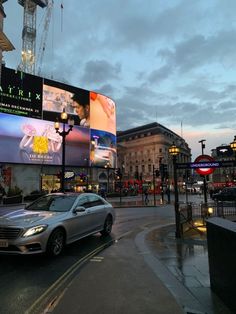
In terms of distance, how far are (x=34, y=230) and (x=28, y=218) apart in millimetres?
541

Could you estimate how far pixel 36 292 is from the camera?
18.7ft

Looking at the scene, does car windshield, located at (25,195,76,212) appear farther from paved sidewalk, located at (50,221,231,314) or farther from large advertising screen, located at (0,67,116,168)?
large advertising screen, located at (0,67,116,168)

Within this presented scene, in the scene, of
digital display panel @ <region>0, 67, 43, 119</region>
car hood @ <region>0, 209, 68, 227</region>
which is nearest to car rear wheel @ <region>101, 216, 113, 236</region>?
car hood @ <region>0, 209, 68, 227</region>

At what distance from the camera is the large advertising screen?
57.9m

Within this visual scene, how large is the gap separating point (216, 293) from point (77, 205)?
5217 mm

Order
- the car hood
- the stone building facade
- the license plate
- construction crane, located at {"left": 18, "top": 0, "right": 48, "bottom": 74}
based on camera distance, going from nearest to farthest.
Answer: the license plate
the car hood
construction crane, located at {"left": 18, "top": 0, "right": 48, "bottom": 74}
the stone building facade

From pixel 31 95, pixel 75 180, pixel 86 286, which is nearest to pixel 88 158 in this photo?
pixel 75 180

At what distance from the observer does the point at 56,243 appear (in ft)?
27.2

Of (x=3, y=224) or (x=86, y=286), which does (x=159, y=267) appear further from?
(x=3, y=224)

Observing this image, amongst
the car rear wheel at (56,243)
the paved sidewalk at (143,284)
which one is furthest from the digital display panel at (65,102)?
the paved sidewalk at (143,284)

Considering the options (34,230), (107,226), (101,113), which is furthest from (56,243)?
(101,113)

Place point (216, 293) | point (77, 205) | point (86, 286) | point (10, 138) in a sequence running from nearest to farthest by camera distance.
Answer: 1. point (216, 293)
2. point (86, 286)
3. point (77, 205)
4. point (10, 138)

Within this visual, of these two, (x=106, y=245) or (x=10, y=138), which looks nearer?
(x=106, y=245)

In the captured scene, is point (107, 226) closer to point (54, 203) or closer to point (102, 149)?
point (54, 203)
